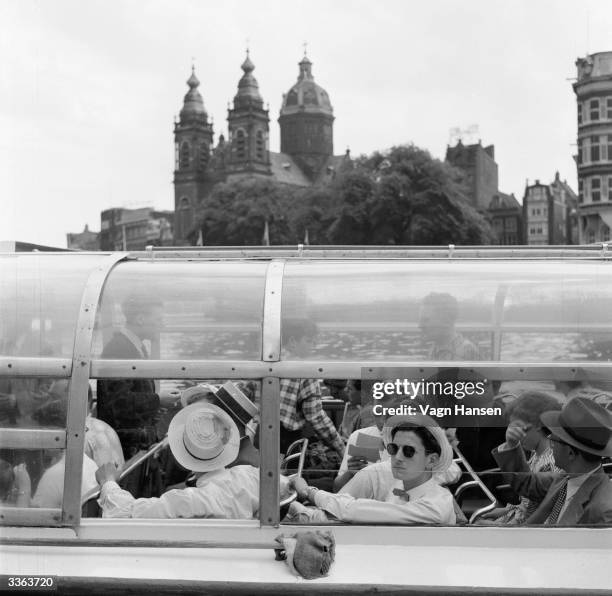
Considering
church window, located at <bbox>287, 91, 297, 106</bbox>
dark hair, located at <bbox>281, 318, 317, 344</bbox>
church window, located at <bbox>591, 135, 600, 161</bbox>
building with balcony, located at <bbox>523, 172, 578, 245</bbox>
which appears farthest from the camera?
church window, located at <bbox>287, 91, 297, 106</bbox>

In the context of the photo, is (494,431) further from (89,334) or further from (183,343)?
(89,334)

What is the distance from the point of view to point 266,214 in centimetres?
9644

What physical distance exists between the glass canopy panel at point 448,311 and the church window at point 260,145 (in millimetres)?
148457

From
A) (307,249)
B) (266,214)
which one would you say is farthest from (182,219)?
(307,249)

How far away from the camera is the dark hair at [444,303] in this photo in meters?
5.36

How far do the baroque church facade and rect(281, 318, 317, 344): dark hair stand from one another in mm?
142685

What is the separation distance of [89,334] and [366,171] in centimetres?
7232

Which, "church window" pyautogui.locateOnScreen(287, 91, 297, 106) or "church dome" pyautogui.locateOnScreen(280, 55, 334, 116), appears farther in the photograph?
"church window" pyautogui.locateOnScreen(287, 91, 297, 106)

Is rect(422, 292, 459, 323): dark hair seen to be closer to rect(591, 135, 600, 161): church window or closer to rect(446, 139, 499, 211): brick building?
rect(591, 135, 600, 161): church window

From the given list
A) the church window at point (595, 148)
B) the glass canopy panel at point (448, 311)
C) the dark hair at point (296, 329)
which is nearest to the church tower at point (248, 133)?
the church window at point (595, 148)

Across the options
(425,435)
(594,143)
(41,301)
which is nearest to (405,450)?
(425,435)

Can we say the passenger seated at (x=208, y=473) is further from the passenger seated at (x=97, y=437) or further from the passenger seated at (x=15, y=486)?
the passenger seated at (x=15, y=486)

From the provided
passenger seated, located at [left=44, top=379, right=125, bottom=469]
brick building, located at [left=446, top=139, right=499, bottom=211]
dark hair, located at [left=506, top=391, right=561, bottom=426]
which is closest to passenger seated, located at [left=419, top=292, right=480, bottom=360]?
dark hair, located at [left=506, top=391, right=561, bottom=426]

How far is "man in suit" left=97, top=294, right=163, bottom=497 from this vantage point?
17.1 feet
